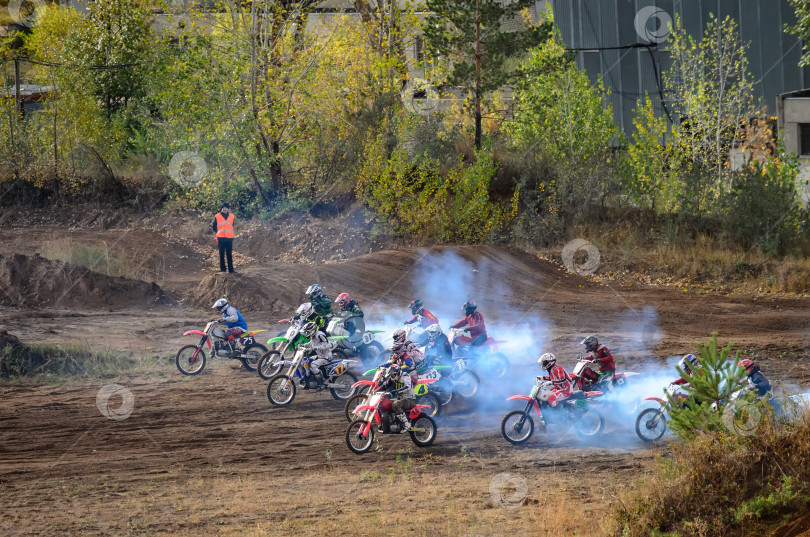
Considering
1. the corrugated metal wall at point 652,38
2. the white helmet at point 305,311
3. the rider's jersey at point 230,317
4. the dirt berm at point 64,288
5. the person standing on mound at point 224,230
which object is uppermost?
the corrugated metal wall at point 652,38

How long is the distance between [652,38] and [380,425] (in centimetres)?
3550

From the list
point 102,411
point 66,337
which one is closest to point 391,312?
point 66,337

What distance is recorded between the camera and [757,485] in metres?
8.84

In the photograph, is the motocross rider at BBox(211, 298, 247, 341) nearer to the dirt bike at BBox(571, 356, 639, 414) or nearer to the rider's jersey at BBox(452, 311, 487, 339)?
the rider's jersey at BBox(452, 311, 487, 339)

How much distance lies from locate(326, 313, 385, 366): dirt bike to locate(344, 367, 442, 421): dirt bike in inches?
77.9

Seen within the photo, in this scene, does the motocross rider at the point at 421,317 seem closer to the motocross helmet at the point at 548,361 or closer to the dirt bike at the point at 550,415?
the motocross helmet at the point at 548,361

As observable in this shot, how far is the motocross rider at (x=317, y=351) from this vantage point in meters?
14.4

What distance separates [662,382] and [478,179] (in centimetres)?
1600

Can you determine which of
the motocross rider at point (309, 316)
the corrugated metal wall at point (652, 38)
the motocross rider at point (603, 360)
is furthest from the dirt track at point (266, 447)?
the corrugated metal wall at point (652, 38)

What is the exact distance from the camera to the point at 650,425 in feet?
41.2

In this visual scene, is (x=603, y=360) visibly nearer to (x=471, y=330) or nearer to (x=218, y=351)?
(x=471, y=330)

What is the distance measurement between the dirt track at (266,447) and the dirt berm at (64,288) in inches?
5.8

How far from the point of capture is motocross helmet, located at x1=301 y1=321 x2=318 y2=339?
48.6 feet

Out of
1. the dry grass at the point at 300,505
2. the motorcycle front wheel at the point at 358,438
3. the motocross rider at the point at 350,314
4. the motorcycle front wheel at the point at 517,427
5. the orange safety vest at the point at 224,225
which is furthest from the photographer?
the orange safety vest at the point at 224,225
